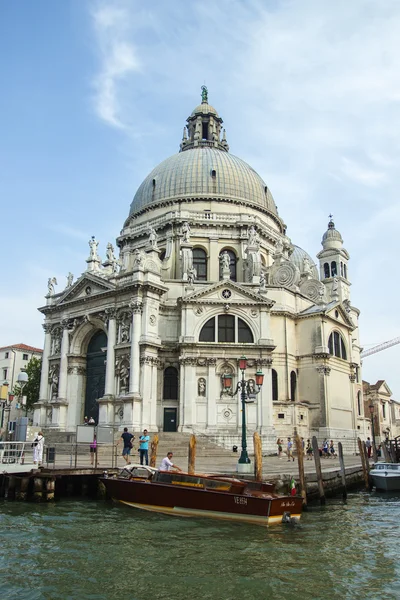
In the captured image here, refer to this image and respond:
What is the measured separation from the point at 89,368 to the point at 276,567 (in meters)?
29.9

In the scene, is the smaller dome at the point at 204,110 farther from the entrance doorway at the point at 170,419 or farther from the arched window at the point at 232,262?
the entrance doorway at the point at 170,419

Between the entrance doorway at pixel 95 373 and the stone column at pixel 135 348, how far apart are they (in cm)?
388

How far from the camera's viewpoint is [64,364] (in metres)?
39.2

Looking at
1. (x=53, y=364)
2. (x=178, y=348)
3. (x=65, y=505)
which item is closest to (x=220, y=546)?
(x=65, y=505)

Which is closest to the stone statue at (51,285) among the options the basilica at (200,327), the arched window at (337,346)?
the basilica at (200,327)

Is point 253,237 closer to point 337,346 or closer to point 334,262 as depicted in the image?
point 337,346

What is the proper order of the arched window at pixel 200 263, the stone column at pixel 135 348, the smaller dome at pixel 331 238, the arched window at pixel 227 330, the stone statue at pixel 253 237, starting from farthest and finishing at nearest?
the smaller dome at pixel 331 238, the arched window at pixel 200 263, the stone statue at pixel 253 237, the arched window at pixel 227 330, the stone column at pixel 135 348

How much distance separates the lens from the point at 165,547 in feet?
40.4

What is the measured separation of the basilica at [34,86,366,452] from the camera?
35.0m

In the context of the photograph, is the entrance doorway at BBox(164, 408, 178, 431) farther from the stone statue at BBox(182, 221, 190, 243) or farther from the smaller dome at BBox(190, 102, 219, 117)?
the smaller dome at BBox(190, 102, 219, 117)

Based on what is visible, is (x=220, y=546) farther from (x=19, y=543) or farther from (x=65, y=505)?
(x=65, y=505)

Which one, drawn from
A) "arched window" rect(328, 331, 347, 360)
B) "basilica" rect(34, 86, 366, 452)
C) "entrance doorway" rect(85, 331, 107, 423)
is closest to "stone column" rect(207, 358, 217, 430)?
"basilica" rect(34, 86, 366, 452)

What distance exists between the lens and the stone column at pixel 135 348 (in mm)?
34562

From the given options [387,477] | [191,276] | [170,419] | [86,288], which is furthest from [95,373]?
[387,477]
